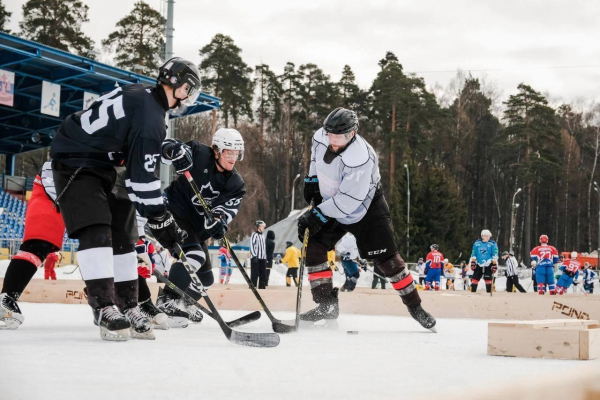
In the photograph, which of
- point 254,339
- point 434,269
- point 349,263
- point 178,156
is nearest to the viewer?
point 254,339

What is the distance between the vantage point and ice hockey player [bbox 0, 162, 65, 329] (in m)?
3.78

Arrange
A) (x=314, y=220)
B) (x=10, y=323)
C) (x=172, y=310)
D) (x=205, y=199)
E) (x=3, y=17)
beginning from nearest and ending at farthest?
(x=10, y=323) → (x=172, y=310) → (x=314, y=220) → (x=205, y=199) → (x=3, y=17)

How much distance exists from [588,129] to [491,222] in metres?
8.85

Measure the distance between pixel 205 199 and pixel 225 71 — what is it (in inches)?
1323

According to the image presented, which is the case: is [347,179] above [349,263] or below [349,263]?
above

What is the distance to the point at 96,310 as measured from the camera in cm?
345

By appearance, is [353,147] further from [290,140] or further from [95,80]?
[290,140]

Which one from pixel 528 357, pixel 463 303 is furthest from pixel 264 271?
pixel 528 357

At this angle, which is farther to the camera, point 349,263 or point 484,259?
point 484,259

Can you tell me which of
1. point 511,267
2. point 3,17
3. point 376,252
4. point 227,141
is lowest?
point 511,267

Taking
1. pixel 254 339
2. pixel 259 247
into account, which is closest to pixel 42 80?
pixel 259 247

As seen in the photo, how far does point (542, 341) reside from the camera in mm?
3215

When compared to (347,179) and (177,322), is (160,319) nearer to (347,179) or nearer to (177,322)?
(177,322)

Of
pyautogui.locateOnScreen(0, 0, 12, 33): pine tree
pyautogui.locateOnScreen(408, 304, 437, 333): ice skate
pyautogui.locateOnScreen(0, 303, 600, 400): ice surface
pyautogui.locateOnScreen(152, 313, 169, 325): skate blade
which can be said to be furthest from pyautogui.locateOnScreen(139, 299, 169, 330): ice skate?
pyautogui.locateOnScreen(0, 0, 12, 33): pine tree
